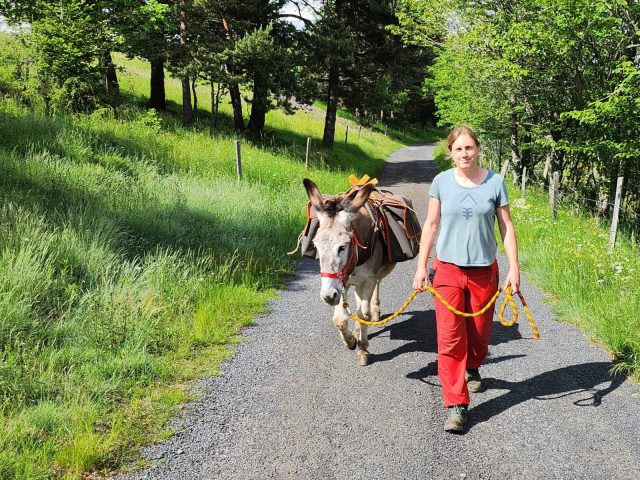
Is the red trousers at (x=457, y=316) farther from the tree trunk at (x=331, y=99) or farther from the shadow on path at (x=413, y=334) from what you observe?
the tree trunk at (x=331, y=99)

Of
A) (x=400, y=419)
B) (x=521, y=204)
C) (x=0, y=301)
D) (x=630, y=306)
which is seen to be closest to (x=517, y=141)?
(x=521, y=204)

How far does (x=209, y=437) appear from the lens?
11.5 ft

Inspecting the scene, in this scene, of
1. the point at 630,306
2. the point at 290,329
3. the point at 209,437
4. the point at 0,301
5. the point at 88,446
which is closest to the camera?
the point at 88,446

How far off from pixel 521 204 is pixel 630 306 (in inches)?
288

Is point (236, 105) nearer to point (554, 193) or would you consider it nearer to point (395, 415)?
point (554, 193)

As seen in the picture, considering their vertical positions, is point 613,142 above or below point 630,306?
above

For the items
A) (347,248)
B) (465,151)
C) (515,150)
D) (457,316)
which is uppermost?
(515,150)

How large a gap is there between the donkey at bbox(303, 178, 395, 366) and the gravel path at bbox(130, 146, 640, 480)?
59cm

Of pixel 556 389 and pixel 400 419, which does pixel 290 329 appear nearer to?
pixel 400 419

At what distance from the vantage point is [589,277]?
21.8 feet

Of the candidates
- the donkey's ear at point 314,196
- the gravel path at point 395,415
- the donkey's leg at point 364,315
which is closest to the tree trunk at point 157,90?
the gravel path at point 395,415

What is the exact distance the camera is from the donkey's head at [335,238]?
3750mm

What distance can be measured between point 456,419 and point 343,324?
145 cm

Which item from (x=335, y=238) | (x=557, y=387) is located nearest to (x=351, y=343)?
(x=335, y=238)
